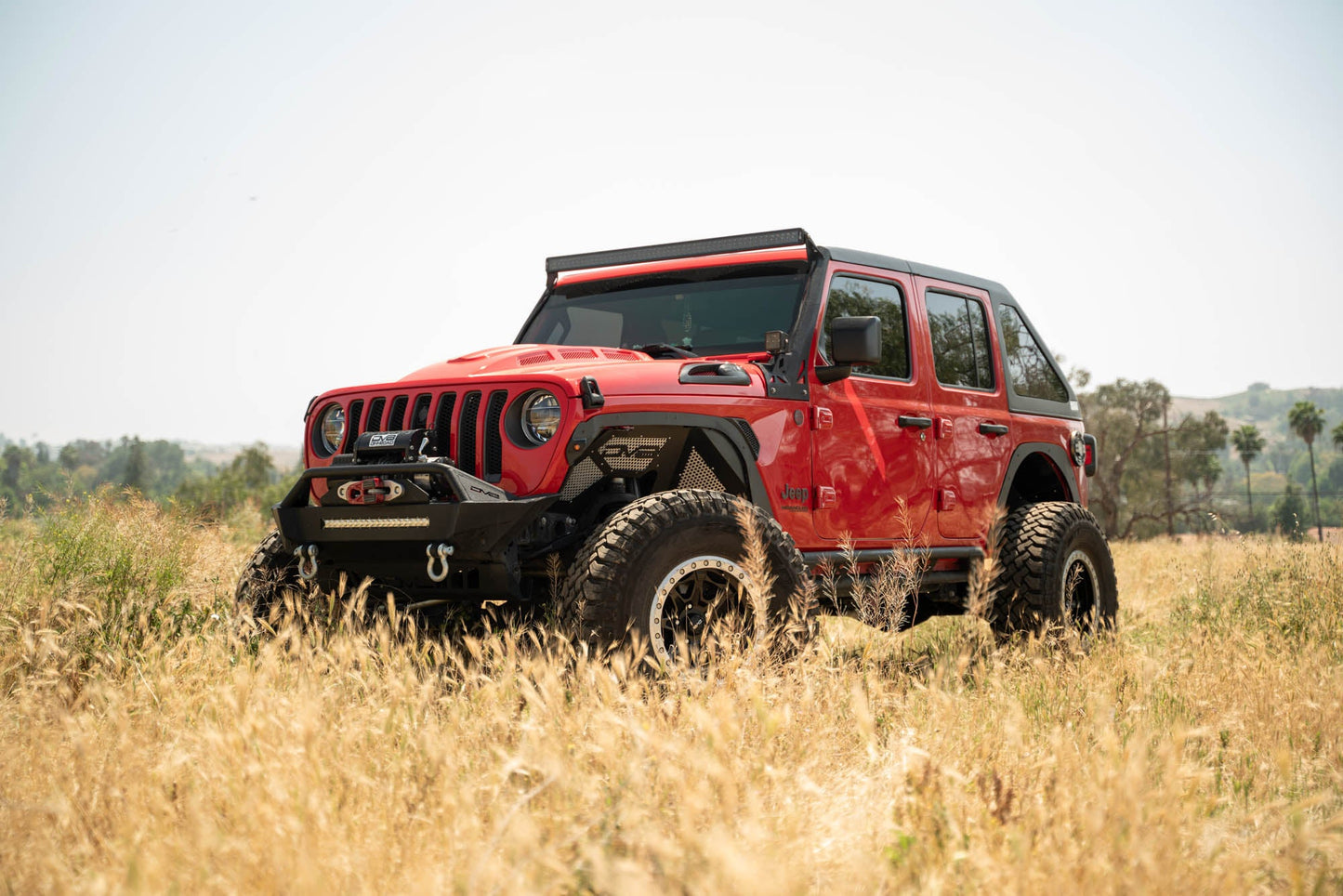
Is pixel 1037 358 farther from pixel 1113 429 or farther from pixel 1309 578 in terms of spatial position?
pixel 1113 429

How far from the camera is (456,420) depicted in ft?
15.5

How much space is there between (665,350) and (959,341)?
205 cm

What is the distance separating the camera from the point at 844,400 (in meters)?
5.51

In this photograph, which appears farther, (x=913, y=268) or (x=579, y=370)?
(x=913, y=268)

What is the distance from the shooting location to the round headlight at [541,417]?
4531mm

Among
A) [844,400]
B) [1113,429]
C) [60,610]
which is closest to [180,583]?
[60,610]

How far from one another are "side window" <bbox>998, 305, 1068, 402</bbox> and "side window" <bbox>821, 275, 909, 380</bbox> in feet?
3.63

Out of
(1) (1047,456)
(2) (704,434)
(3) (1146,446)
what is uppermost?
(2) (704,434)

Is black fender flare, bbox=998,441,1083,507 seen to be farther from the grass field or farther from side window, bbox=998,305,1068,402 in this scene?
the grass field

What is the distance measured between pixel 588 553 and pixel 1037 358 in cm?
425

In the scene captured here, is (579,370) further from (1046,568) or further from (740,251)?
(1046,568)

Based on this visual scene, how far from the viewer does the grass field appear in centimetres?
224

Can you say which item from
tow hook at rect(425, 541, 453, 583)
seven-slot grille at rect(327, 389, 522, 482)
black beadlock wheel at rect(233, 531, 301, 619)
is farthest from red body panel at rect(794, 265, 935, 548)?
black beadlock wheel at rect(233, 531, 301, 619)

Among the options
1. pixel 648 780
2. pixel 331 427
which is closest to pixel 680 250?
→ pixel 331 427
